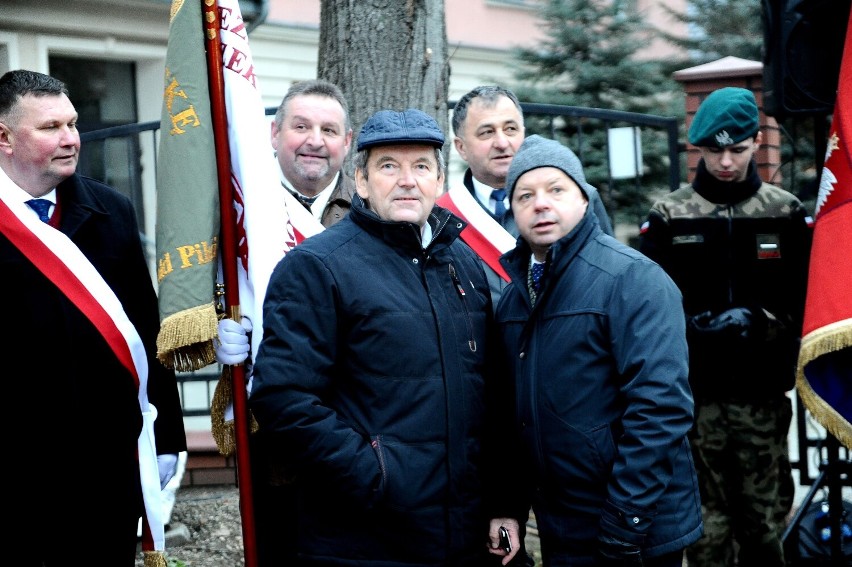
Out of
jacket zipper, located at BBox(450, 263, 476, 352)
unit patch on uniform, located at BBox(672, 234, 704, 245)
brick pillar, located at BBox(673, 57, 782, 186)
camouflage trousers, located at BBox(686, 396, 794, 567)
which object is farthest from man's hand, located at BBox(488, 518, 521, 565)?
brick pillar, located at BBox(673, 57, 782, 186)

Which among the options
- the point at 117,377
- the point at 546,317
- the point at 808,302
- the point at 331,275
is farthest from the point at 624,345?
the point at 117,377

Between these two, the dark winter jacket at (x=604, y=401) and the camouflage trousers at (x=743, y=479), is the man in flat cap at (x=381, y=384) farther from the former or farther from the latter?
the camouflage trousers at (x=743, y=479)

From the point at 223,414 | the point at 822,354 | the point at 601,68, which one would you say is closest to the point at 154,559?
the point at 223,414

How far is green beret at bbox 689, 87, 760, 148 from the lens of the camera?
4.34 meters

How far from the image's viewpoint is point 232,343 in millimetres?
3271

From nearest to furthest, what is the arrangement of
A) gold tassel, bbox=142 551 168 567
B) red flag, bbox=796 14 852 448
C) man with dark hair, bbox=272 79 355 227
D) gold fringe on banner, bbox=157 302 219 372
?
gold fringe on banner, bbox=157 302 219 372, gold tassel, bbox=142 551 168 567, red flag, bbox=796 14 852 448, man with dark hair, bbox=272 79 355 227

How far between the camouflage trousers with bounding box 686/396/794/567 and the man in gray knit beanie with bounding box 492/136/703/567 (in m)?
1.55

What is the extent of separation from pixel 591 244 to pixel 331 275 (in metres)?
0.72

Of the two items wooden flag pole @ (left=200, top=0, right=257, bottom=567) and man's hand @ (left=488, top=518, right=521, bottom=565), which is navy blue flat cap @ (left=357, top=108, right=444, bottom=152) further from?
man's hand @ (left=488, top=518, right=521, bottom=565)

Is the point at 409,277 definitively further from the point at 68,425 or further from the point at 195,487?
the point at 195,487

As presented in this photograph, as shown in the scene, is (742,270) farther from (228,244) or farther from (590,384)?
(228,244)

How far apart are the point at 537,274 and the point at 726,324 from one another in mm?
1481

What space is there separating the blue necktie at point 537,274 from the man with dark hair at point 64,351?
1208mm

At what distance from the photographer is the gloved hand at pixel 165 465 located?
139 inches
